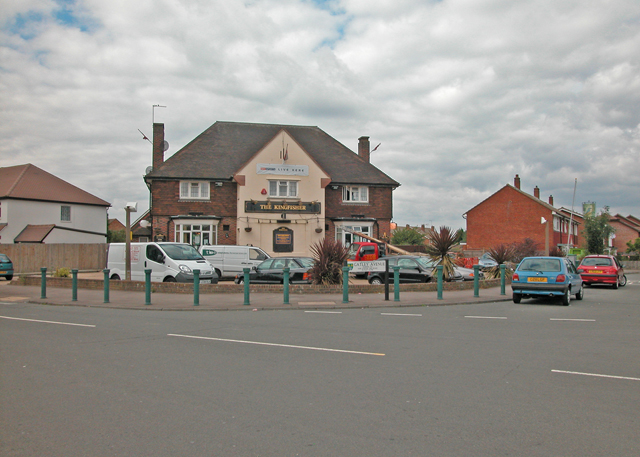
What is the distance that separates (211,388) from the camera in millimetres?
5809

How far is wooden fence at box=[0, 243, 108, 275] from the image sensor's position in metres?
33.2

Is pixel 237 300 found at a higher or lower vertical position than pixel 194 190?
lower

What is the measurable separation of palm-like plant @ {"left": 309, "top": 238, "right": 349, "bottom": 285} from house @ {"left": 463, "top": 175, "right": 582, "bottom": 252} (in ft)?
130

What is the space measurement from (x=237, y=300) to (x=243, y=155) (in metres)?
22.3

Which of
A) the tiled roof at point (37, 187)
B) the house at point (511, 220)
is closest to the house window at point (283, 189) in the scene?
the tiled roof at point (37, 187)

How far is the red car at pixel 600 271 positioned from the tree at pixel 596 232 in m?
31.8

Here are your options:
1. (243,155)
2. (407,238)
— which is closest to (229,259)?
(243,155)

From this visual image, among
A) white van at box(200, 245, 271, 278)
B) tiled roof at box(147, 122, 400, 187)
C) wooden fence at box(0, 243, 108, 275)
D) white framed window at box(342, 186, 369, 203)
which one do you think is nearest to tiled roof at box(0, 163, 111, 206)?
wooden fence at box(0, 243, 108, 275)

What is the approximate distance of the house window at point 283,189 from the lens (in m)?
34.9

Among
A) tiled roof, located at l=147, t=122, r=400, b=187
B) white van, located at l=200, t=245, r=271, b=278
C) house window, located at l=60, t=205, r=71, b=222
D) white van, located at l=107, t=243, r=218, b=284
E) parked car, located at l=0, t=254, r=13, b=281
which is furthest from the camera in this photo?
house window, located at l=60, t=205, r=71, b=222

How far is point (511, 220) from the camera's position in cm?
5756

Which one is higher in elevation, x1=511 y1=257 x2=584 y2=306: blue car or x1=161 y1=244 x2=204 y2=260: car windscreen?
x1=161 y1=244 x2=204 y2=260: car windscreen

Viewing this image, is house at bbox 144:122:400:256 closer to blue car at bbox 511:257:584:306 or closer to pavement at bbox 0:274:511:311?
pavement at bbox 0:274:511:311

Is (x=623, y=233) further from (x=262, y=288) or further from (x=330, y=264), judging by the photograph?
(x=262, y=288)
